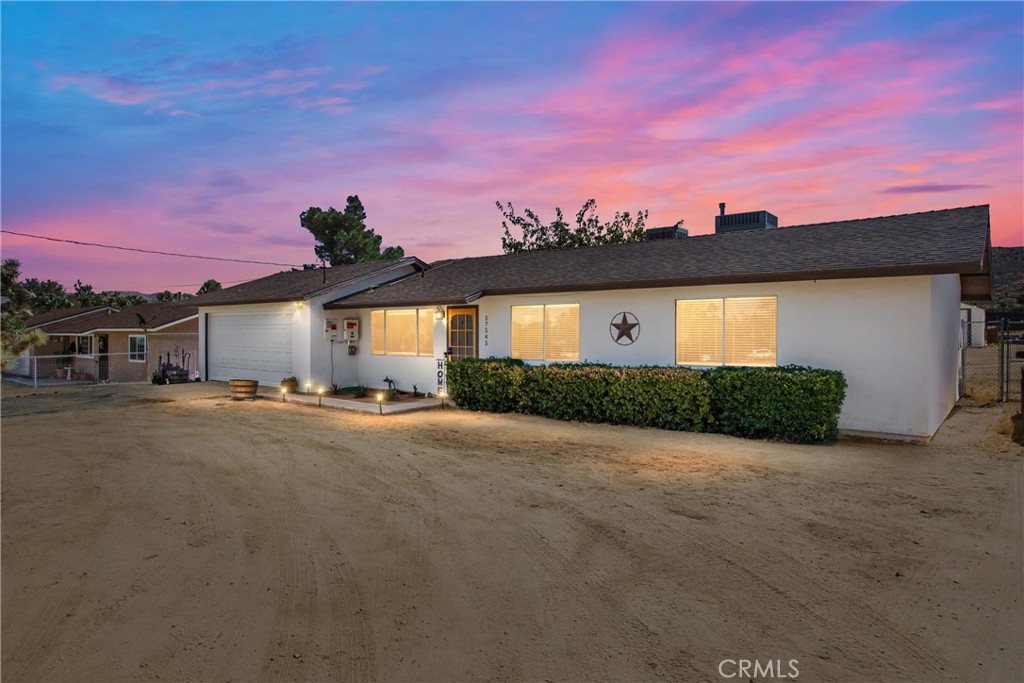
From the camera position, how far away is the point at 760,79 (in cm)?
1218

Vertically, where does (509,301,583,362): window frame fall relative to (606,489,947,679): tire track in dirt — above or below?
above

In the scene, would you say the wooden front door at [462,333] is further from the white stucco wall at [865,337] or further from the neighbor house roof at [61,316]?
the neighbor house roof at [61,316]

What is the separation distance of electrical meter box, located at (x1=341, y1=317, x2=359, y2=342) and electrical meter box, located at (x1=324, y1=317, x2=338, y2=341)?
0.24 meters

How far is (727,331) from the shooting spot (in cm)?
1064

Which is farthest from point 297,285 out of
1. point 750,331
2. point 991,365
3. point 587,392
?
point 991,365

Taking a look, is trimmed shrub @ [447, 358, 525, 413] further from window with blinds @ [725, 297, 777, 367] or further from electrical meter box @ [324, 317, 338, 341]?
electrical meter box @ [324, 317, 338, 341]

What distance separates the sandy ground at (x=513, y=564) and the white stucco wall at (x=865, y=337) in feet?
2.88

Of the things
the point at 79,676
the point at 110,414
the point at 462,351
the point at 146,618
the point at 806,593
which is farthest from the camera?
the point at 462,351

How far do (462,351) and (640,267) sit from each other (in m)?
5.30

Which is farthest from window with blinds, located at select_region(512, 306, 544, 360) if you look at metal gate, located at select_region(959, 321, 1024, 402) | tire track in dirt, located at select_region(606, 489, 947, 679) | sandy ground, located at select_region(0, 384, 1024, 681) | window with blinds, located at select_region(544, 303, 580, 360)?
metal gate, located at select_region(959, 321, 1024, 402)

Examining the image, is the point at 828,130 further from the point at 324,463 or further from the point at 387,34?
the point at 324,463

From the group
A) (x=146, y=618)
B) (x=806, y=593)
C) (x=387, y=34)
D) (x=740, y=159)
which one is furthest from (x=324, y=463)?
(x=740, y=159)

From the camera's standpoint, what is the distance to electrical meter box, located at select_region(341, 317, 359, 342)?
1703cm

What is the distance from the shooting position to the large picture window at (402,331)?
15594 millimetres
